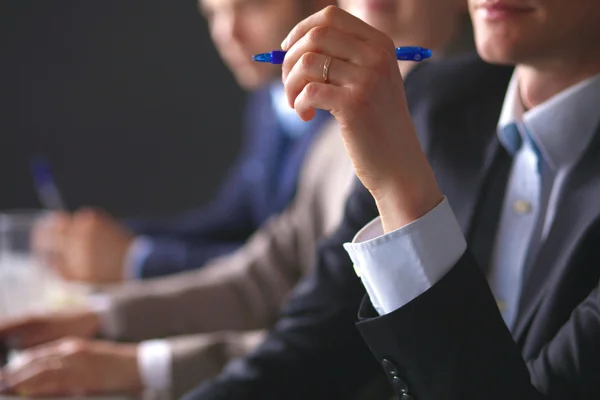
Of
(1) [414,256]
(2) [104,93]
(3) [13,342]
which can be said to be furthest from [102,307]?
(2) [104,93]

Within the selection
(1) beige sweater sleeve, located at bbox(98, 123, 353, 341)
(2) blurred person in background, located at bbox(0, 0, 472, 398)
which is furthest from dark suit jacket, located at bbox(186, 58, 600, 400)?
(1) beige sweater sleeve, located at bbox(98, 123, 353, 341)

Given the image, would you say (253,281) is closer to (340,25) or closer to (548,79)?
(548,79)

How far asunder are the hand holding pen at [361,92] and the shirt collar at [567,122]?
0.68ft

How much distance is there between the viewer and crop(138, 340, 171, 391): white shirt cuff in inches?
45.4

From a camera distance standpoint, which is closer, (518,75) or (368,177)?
Result: (368,177)

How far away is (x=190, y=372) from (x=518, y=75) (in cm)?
61

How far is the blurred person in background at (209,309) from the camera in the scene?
112 cm

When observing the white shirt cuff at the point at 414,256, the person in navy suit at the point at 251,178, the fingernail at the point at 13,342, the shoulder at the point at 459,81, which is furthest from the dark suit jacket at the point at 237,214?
the white shirt cuff at the point at 414,256

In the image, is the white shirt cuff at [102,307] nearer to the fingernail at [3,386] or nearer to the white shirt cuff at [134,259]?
the fingernail at [3,386]

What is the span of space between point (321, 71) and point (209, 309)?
94cm

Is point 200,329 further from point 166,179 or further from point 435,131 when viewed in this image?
point 166,179

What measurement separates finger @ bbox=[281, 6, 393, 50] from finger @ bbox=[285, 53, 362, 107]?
23 mm

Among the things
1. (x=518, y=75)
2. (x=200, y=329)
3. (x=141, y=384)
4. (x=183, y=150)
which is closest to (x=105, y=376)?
(x=141, y=384)

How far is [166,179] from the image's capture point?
3377 millimetres
